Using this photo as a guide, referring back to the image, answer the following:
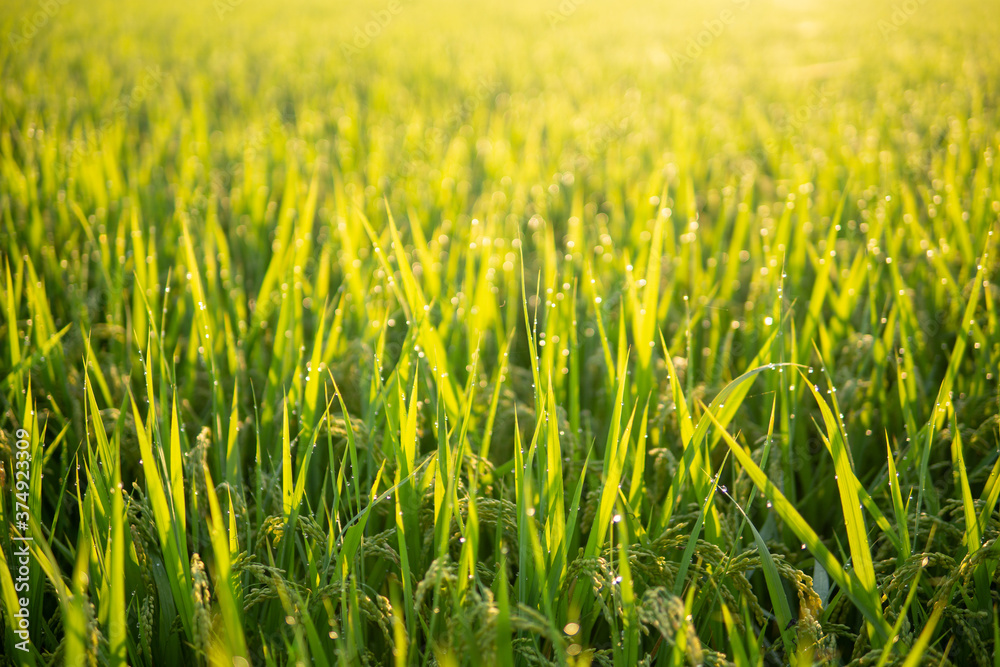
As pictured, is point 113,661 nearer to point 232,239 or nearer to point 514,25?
point 232,239

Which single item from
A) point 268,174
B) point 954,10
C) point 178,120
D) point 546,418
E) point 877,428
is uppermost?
point 954,10

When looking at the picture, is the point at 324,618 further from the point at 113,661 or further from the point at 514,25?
the point at 514,25

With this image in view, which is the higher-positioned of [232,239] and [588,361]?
[232,239]

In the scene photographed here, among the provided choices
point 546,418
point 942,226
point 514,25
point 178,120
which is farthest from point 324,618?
point 514,25

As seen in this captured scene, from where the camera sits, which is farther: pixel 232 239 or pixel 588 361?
pixel 232 239

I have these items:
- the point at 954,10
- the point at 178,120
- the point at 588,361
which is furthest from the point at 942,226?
the point at 954,10

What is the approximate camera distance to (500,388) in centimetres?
138

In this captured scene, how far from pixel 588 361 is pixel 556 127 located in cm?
287

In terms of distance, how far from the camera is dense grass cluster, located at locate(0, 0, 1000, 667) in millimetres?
861

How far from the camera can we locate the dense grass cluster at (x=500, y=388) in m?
0.86

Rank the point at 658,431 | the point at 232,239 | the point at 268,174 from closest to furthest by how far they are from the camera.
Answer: the point at 658,431 → the point at 232,239 → the point at 268,174

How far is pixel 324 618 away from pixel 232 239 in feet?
6.18

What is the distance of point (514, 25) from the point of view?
11070mm

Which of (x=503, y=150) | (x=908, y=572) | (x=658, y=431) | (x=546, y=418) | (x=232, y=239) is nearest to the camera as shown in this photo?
(x=908, y=572)
